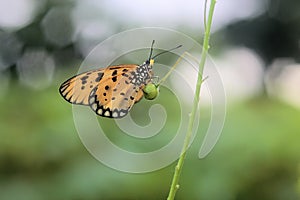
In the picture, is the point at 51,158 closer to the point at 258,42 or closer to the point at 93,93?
the point at 93,93

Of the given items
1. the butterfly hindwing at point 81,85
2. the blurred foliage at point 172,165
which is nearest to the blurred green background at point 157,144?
the blurred foliage at point 172,165

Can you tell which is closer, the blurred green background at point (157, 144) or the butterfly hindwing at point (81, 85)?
the butterfly hindwing at point (81, 85)

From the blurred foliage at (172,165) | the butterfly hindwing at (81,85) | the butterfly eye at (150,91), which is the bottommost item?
the butterfly eye at (150,91)

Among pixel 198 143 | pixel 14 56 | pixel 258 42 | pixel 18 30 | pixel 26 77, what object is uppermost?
pixel 258 42

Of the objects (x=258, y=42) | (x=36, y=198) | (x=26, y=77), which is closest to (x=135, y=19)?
(x=26, y=77)

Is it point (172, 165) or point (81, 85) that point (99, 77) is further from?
point (172, 165)

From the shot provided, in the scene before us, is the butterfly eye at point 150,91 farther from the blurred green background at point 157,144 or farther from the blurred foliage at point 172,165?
the blurred foliage at point 172,165

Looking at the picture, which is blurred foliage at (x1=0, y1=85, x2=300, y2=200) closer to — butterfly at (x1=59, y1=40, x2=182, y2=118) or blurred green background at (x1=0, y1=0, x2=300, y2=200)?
blurred green background at (x1=0, y1=0, x2=300, y2=200)
